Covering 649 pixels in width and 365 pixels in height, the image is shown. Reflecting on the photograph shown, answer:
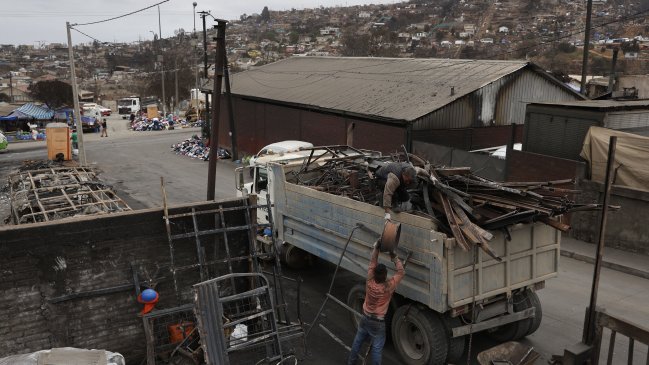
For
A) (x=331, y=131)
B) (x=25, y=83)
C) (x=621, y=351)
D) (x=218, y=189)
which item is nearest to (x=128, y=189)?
(x=218, y=189)

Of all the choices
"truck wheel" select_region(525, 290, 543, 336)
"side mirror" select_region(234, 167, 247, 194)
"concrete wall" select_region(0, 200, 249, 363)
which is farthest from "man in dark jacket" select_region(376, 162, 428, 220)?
"side mirror" select_region(234, 167, 247, 194)

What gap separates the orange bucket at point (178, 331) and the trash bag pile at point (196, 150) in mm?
20959

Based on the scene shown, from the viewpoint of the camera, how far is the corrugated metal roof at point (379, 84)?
1855 cm

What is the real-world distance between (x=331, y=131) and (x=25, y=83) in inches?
3670

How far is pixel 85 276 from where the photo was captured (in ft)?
23.4

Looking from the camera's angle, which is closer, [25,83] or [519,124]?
[519,124]

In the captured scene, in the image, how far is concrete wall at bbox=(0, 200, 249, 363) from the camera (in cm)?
670

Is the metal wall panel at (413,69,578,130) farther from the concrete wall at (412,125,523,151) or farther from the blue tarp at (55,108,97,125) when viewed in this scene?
the blue tarp at (55,108,97,125)

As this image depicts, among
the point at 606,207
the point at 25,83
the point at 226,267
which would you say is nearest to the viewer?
the point at 606,207

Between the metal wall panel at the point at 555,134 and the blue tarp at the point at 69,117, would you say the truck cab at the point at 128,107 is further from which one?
the metal wall panel at the point at 555,134

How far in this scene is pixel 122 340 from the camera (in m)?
7.44

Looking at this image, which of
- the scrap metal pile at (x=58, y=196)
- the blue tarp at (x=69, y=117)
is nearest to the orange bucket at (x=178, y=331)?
the scrap metal pile at (x=58, y=196)

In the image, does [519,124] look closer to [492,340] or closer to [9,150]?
[492,340]

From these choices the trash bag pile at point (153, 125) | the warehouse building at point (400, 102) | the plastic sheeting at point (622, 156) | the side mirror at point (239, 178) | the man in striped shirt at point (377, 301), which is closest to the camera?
the man in striped shirt at point (377, 301)
